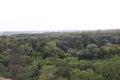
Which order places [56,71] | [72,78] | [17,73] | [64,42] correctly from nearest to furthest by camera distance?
1. [17,73]
2. [72,78]
3. [56,71]
4. [64,42]

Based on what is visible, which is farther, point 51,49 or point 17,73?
point 51,49

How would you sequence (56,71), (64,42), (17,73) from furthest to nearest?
1. (64,42)
2. (56,71)
3. (17,73)

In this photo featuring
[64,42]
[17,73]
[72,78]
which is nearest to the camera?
[17,73]

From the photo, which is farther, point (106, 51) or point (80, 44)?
point (80, 44)

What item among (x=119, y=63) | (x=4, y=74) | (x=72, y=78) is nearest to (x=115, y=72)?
(x=119, y=63)

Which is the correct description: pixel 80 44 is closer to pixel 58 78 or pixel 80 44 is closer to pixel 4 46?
pixel 4 46

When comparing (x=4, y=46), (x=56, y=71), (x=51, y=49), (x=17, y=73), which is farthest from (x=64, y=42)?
(x=17, y=73)

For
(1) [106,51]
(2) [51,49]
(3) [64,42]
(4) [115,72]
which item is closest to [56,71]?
(4) [115,72]

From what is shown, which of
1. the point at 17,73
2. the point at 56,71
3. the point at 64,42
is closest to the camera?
the point at 17,73

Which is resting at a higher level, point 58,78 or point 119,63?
point 119,63

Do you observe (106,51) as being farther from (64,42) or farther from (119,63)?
(119,63)
